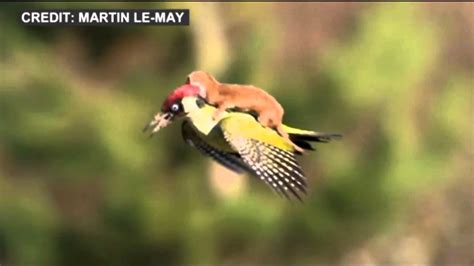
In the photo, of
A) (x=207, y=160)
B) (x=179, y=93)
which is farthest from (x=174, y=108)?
(x=207, y=160)

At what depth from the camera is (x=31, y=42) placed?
162 cm

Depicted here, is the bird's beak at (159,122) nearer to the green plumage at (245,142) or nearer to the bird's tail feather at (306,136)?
the green plumage at (245,142)

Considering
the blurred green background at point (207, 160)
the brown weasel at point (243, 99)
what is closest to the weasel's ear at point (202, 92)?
the brown weasel at point (243, 99)

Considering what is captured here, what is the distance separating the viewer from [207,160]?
1573mm

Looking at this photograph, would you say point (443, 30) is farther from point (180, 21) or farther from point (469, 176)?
point (180, 21)

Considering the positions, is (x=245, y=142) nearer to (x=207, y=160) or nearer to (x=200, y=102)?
(x=200, y=102)

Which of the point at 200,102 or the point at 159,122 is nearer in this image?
the point at 200,102

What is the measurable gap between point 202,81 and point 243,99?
0.08m

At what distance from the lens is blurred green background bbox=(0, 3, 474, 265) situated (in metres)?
1.61

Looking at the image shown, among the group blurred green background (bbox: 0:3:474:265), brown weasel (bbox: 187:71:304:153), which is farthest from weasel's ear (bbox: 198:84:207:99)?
blurred green background (bbox: 0:3:474:265)

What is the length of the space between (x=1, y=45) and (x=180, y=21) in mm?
292

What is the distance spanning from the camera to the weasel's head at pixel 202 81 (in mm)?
1452

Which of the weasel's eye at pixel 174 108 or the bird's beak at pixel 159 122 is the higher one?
the weasel's eye at pixel 174 108

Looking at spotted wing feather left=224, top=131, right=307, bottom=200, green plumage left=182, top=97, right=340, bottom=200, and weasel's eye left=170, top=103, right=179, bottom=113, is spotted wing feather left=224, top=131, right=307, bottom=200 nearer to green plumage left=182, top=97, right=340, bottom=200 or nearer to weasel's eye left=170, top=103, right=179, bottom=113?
green plumage left=182, top=97, right=340, bottom=200
